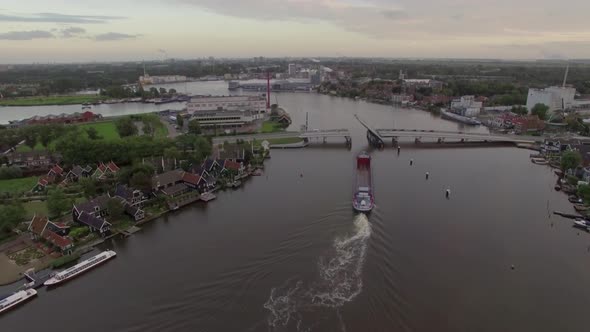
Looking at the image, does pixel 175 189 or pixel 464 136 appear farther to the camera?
pixel 464 136

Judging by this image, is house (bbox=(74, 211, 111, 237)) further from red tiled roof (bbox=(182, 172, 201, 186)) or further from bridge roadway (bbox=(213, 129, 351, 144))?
bridge roadway (bbox=(213, 129, 351, 144))

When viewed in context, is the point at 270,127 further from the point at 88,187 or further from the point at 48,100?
the point at 48,100

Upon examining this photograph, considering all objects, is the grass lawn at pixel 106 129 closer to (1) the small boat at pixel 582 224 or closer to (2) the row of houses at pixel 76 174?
(2) the row of houses at pixel 76 174

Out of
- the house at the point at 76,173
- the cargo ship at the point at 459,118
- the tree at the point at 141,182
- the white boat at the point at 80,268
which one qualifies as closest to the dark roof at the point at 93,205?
the tree at the point at 141,182

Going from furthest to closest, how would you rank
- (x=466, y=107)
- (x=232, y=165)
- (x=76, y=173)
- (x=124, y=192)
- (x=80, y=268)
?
1. (x=466, y=107)
2. (x=232, y=165)
3. (x=76, y=173)
4. (x=124, y=192)
5. (x=80, y=268)

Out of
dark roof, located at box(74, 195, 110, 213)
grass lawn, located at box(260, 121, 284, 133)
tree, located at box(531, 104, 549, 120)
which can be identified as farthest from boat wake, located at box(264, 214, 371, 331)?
tree, located at box(531, 104, 549, 120)

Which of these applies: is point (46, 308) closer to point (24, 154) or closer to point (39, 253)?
point (39, 253)

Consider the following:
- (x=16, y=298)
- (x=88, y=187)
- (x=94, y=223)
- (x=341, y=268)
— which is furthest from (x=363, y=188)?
(x=16, y=298)
